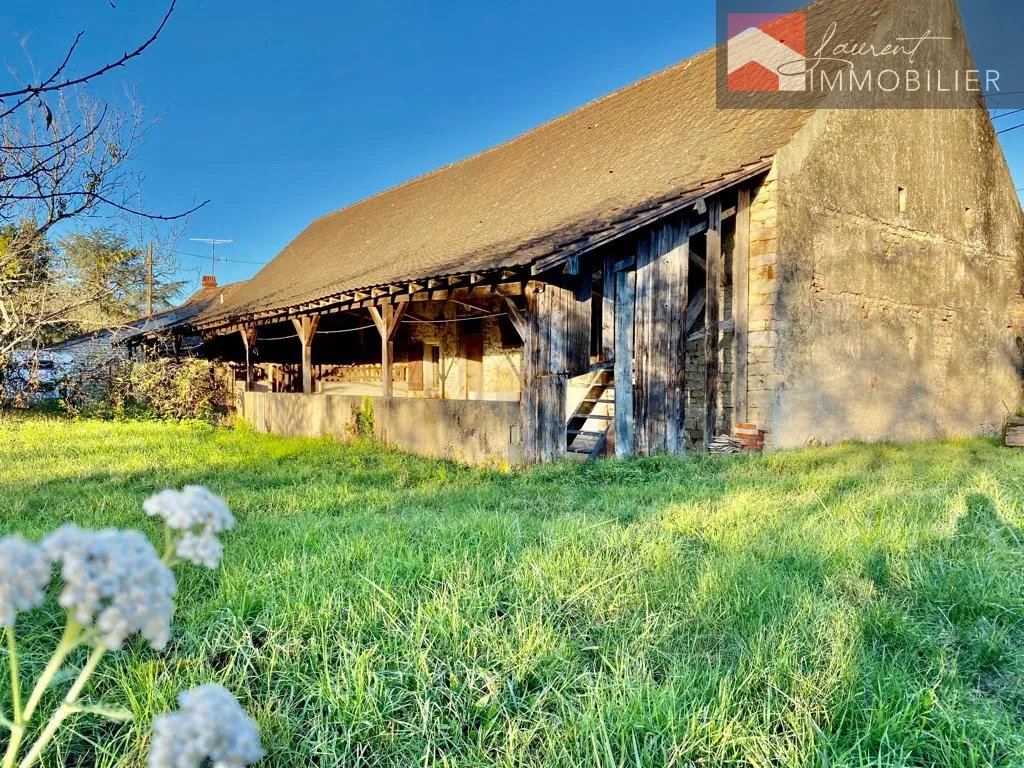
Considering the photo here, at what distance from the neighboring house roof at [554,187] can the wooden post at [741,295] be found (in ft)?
2.52

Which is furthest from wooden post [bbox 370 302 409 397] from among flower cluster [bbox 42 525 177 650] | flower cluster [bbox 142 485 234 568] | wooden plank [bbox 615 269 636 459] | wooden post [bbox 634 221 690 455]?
flower cluster [bbox 42 525 177 650]

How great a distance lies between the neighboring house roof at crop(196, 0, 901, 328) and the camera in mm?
8023

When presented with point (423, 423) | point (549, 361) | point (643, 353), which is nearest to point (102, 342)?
point (423, 423)

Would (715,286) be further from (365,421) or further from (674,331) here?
(365,421)

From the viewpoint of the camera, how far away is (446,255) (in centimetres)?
998

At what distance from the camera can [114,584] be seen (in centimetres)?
68

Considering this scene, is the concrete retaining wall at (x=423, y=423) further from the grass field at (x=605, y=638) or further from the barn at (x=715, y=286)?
the grass field at (x=605, y=638)

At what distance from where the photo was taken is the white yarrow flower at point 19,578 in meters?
0.66

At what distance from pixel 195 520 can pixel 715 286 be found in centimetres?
866

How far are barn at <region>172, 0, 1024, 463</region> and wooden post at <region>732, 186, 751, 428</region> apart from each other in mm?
30

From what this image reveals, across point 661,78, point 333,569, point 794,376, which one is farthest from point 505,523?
point 661,78

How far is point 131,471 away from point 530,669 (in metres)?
6.27

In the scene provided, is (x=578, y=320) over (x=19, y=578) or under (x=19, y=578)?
over

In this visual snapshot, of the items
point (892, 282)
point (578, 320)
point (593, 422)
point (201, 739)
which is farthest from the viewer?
point (593, 422)
